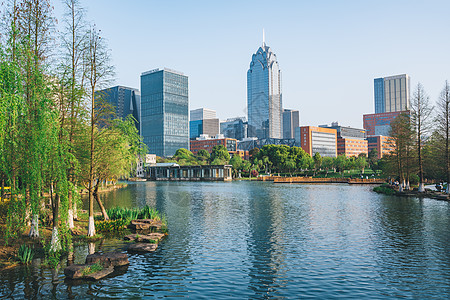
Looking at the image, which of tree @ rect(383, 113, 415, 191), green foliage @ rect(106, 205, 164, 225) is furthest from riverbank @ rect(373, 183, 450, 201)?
green foliage @ rect(106, 205, 164, 225)

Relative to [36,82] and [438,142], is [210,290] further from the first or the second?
[438,142]

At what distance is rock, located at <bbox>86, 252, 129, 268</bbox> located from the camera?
22.8 metres

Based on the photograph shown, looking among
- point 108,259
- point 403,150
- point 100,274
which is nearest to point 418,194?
point 403,150

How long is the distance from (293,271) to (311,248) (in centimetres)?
663

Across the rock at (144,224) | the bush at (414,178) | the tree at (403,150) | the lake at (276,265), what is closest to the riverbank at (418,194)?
the tree at (403,150)

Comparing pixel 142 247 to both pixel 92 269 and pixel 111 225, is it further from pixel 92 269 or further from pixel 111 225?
pixel 111 225

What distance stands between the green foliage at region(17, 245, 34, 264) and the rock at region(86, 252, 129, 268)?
14.1ft

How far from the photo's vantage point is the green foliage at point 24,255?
23297 mm

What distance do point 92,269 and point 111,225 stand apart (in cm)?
1470

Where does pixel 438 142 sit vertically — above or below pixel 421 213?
above

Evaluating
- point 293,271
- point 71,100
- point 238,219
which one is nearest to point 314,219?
point 238,219

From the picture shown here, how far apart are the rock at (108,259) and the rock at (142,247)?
3363mm

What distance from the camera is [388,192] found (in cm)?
8244

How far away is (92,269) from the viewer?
21516 millimetres
